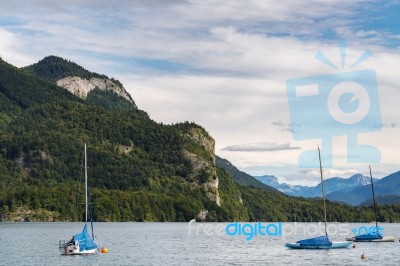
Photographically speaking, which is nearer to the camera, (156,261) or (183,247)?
(156,261)

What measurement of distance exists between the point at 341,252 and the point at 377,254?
7893 mm

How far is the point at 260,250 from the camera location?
155125mm

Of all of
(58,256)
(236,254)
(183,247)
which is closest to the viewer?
(58,256)

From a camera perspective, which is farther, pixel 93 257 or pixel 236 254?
pixel 236 254

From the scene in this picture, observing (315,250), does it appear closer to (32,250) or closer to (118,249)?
(118,249)

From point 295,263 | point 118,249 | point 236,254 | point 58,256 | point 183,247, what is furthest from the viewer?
point 183,247

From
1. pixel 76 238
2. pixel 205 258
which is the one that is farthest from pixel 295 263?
pixel 76 238

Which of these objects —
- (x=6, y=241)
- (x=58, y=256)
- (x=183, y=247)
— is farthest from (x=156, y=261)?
(x=6, y=241)

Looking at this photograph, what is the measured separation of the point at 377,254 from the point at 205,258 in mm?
41634

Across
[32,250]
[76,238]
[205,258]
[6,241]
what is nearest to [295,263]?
[205,258]

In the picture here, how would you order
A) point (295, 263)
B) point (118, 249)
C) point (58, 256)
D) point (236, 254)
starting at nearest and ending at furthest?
point (295, 263)
point (58, 256)
point (236, 254)
point (118, 249)

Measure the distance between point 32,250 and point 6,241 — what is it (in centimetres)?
3132

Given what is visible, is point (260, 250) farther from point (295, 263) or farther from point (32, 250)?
point (32, 250)

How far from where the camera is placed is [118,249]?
15138cm
